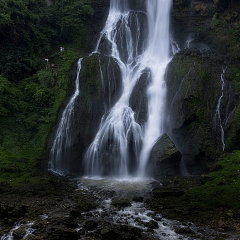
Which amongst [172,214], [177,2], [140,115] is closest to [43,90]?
[140,115]

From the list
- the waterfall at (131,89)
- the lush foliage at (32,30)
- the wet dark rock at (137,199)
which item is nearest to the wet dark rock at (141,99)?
the waterfall at (131,89)

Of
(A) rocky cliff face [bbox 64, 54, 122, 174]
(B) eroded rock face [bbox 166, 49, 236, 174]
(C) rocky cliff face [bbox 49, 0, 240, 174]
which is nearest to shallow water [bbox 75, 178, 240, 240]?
(B) eroded rock face [bbox 166, 49, 236, 174]

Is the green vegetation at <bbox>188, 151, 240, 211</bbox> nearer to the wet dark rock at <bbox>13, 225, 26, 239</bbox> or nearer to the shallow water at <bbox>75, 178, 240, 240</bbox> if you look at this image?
the shallow water at <bbox>75, 178, 240, 240</bbox>

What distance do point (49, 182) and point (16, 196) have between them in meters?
2.36

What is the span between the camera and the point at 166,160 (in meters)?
17.1

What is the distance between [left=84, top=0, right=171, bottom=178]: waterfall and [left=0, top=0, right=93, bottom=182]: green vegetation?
358 cm

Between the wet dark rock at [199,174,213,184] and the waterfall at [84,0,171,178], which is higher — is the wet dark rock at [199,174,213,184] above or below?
below

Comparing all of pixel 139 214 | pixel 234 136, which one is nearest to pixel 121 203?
pixel 139 214

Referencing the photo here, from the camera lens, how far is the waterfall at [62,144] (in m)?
19.6

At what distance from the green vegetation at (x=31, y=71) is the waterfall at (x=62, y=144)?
730mm

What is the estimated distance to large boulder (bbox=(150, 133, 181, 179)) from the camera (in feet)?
55.9

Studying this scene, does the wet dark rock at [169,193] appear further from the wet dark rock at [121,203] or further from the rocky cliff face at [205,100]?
the rocky cliff face at [205,100]

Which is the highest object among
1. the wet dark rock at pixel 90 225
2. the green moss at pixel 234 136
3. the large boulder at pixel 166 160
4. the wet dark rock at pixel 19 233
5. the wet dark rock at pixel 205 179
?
the green moss at pixel 234 136

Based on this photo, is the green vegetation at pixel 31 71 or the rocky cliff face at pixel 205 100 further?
the green vegetation at pixel 31 71
